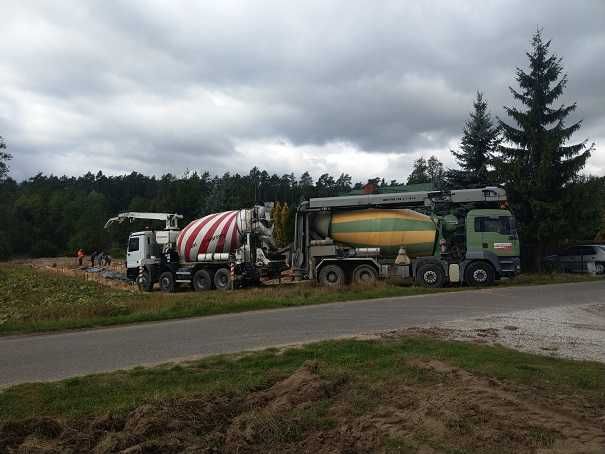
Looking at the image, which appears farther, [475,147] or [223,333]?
[475,147]

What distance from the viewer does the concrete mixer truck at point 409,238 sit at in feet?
68.3

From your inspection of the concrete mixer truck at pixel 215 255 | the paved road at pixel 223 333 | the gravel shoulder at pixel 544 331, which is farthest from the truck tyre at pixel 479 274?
the concrete mixer truck at pixel 215 255

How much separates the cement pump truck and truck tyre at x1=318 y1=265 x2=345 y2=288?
41 mm

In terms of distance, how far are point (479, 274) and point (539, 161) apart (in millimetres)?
10142

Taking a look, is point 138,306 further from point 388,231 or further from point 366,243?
point 388,231

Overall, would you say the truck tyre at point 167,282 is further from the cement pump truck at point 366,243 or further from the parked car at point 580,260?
the parked car at point 580,260

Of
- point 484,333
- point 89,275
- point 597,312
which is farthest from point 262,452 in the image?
point 89,275

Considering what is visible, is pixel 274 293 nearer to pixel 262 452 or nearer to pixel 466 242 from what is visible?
pixel 466 242

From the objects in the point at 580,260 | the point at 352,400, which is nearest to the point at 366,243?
the point at 580,260

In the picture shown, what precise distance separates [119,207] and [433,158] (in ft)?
281

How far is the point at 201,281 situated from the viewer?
24.4 m

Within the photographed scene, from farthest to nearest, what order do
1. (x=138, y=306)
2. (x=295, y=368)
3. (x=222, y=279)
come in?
1. (x=222, y=279)
2. (x=138, y=306)
3. (x=295, y=368)

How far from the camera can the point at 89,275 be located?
33281 mm

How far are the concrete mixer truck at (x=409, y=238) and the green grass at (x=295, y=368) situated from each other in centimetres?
1282
